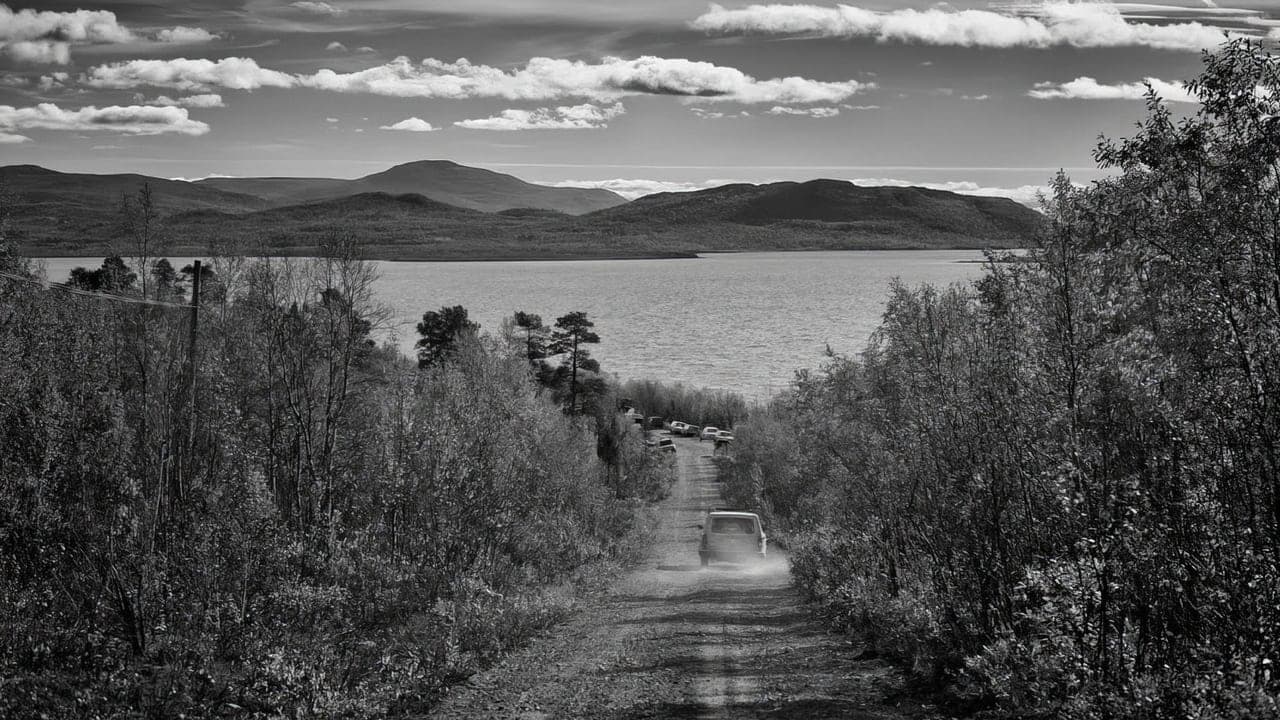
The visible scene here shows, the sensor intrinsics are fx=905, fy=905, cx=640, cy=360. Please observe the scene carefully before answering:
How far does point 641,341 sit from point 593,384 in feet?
178

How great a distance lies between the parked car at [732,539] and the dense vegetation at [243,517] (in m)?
4.16

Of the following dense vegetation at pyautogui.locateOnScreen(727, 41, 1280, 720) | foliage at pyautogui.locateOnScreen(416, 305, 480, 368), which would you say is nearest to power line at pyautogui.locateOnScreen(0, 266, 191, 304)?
dense vegetation at pyautogui.locateOnScreen(727, 41, 1280, 720)

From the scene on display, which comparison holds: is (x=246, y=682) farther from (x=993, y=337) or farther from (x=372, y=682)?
(x=993, y=337)

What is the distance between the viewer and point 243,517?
45.1 ft

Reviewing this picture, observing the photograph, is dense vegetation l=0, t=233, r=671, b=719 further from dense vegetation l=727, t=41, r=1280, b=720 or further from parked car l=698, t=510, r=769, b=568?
dense vegetation l=727, t=41, r=1280, b=720

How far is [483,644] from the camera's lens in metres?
15.0

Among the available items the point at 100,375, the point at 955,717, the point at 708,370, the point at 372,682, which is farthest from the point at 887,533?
the point at 708,370

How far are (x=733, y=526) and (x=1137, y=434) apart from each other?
899 inches

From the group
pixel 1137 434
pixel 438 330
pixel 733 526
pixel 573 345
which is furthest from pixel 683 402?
pixel 1137 434

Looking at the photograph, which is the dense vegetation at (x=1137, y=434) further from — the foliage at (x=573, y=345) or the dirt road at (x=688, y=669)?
the foliage at (x=573, y=345)

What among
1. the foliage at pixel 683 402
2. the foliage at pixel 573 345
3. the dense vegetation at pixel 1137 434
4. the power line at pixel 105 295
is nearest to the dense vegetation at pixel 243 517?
the power line at pixel 105 295

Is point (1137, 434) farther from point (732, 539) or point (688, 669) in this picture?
point (732, 539)

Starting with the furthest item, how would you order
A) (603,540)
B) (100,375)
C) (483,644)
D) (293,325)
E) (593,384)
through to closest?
(593,384) → (603,540) → (293,325) → (100,375) → (483,644)

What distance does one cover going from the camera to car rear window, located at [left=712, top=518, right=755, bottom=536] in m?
30.0
